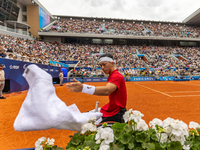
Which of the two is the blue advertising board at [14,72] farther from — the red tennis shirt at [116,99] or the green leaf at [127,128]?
the green leaf at [127,128]

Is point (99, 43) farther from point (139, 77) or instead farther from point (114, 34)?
point (139, 77)

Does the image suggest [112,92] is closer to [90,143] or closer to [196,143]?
[90,143]

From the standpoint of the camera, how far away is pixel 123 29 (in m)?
40.1

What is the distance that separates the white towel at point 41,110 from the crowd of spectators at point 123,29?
37.8 metres

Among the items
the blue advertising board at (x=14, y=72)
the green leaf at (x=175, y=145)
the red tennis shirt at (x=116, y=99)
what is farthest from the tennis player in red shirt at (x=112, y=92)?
the blue advertising board at (x=14, y=72)

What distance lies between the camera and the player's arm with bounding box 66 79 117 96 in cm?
145

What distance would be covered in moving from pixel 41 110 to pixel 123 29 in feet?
142

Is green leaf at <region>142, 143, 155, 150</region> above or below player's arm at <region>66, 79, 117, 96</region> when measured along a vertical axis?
below

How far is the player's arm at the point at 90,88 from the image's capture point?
1.45 metres

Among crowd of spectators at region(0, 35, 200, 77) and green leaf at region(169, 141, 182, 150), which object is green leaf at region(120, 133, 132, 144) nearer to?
green leaf at region(169, 141, 182, 150)

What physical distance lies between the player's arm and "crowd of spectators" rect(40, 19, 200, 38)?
3754cm

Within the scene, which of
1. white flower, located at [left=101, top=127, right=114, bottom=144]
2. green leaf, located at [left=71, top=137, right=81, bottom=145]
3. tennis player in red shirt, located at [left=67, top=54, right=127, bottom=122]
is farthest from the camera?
tennis player in red shirt, located at [left=67, top=54, right=127, bottom=122]

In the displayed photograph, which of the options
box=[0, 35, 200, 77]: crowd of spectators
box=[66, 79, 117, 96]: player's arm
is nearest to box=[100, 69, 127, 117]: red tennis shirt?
box=[66, 79, 117, 96]: player's arm

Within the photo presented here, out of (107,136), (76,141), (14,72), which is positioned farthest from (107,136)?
(14,72)
